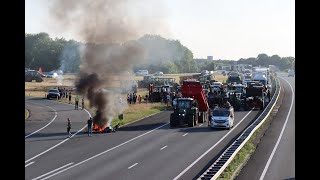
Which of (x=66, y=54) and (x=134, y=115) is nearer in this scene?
(x=134, y=115)

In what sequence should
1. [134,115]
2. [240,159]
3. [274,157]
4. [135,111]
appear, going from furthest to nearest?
1. [135,111]
2. [134,115]
3. [274,157]
4. [240,159]

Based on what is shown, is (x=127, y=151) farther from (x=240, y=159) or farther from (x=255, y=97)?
(x=255, y=97)

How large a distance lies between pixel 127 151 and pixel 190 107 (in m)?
13.5

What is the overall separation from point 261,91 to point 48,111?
26681 mm

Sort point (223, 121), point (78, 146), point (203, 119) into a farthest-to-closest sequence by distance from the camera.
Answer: point (203, 119)
point (223, 121)
point (78, 146)

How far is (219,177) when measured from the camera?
77.6ft

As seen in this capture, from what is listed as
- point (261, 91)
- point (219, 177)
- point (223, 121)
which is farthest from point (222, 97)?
point (219, 177)

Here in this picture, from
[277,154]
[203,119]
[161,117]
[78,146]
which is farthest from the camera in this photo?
[161,117]

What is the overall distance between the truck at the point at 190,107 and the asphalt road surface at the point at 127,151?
1051mm

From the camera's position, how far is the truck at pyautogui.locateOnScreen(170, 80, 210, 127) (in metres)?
44.4

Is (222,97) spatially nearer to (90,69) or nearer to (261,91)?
(261,91)

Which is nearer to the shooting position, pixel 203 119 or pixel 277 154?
pixel 277 154

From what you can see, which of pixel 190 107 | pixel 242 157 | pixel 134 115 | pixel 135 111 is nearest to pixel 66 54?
pixel 135 111

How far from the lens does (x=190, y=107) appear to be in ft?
146
